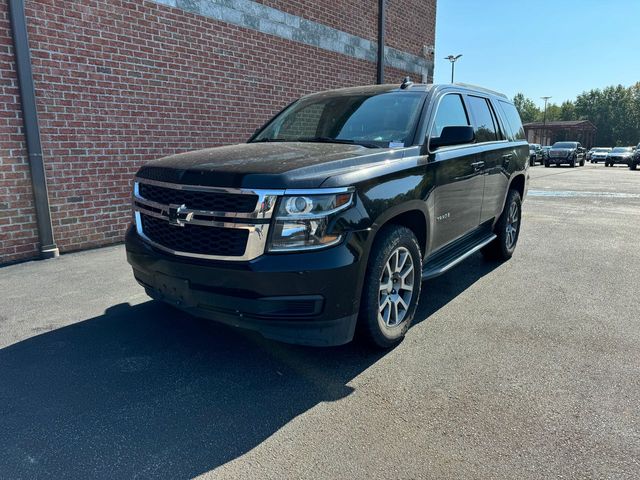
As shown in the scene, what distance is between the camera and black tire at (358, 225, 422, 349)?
9.89 ft

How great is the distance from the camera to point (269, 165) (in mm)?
2877

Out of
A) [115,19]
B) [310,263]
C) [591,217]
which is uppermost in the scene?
[115,19]

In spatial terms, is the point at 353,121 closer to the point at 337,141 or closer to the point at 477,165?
the point at 337,141

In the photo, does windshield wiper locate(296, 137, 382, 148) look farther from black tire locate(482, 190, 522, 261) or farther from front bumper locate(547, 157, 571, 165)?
front bumper locate(547, 157, 571, 165)

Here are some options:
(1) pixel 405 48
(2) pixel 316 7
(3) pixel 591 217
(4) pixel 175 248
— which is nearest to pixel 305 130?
(4) pixel 175 248

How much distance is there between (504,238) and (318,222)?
387 cm

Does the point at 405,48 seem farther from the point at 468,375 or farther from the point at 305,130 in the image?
the point at 468,375

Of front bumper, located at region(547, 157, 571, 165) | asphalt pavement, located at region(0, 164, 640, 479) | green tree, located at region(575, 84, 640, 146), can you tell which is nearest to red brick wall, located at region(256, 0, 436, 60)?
asphalt pavement, located at region(0, 164, 640, 479)

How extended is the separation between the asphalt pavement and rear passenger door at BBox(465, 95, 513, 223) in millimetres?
1041

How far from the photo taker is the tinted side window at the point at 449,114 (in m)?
3.97

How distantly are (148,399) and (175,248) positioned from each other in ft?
3.02

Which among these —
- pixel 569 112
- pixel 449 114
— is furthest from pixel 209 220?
pixel 569 112

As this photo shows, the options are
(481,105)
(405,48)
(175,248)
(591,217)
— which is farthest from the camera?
(405,48)

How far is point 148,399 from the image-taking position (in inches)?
109
